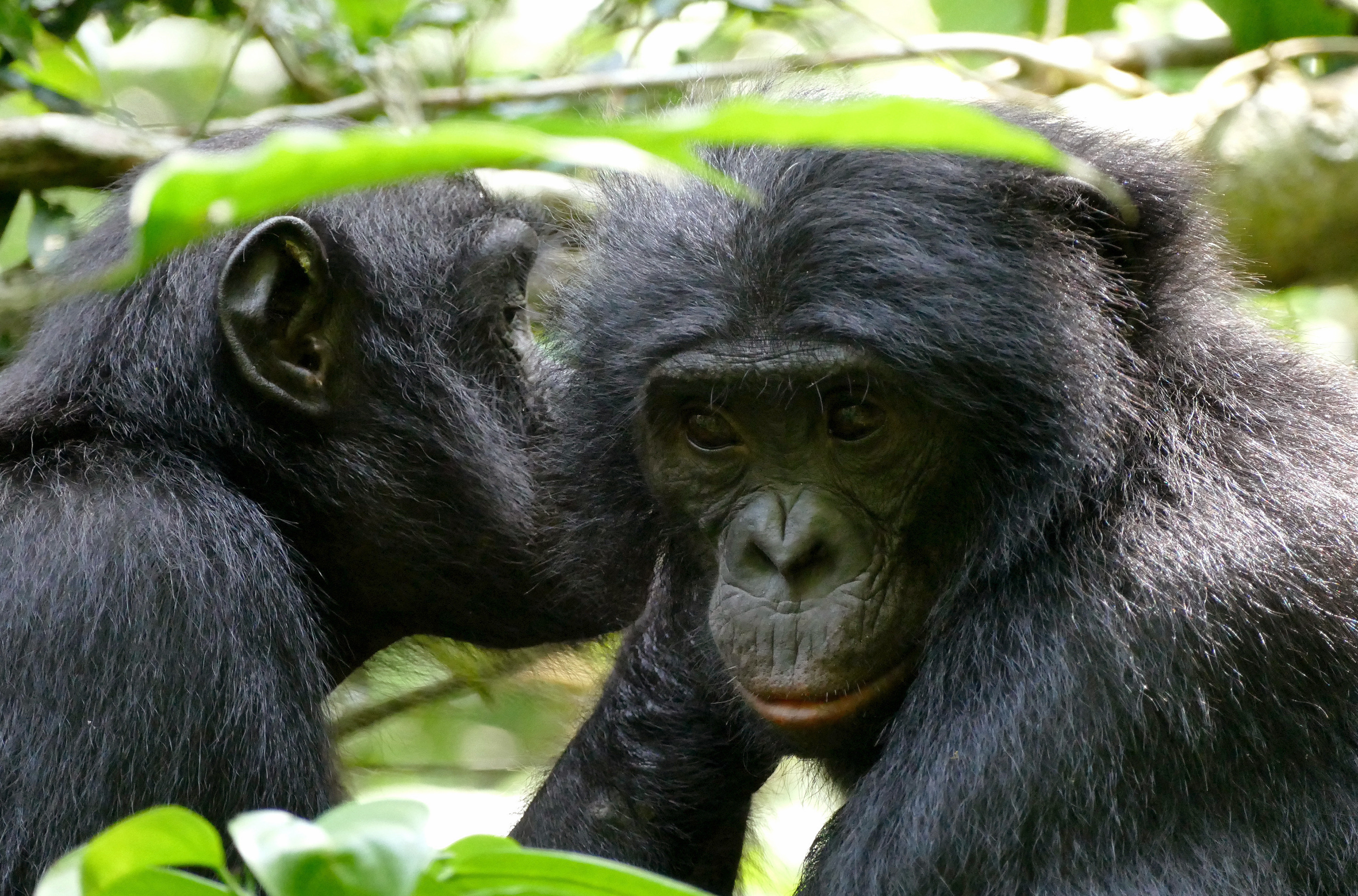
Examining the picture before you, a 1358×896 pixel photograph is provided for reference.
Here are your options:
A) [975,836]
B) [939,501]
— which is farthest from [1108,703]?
[939,501]

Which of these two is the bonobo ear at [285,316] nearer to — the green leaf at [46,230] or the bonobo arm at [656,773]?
the bonobo arm at [656,773]

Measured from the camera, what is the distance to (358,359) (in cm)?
419

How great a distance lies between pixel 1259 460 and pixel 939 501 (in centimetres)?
73

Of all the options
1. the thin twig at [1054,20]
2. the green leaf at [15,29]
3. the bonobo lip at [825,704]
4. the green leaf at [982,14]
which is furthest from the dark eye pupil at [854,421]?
the green leaf at [982,14]

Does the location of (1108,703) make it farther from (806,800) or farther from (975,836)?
(806,800)

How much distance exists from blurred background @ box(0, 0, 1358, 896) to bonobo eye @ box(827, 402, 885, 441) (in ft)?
4.12

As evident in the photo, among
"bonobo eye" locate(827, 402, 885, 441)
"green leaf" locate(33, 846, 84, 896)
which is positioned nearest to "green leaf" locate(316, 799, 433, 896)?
"green leaf" locate(33, 846, 84, 896)

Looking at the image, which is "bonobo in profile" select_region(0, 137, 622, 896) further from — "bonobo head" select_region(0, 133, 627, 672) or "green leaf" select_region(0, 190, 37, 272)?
"green leaf" select_region(0, 190, 37, 272)

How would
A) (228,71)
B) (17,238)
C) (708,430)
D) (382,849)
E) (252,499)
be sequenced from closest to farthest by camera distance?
(382,849)
(708,430)
(252,499)
(228,71)
(17,238)

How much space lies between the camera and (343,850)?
1.42 meters

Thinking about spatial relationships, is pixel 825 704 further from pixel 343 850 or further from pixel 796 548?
pixel 343 850

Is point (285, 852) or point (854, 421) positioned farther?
point (854, 421)

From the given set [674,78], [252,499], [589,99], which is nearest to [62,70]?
[589,99]

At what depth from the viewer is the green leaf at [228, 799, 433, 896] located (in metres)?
1.42
